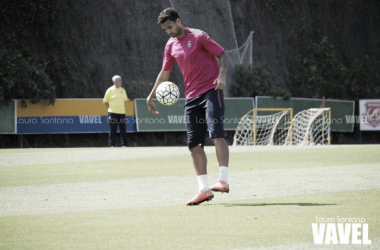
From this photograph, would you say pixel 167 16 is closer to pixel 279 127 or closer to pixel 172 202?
pixel 172 202

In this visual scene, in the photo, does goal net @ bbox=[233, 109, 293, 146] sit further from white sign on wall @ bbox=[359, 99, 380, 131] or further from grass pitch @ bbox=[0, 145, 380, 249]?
grass pitch @ bbox=[0, 145, 380, 249]

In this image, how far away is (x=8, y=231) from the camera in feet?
22.2

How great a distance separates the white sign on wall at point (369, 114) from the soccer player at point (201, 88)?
988 inches

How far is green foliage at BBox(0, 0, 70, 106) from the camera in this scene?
26.4 meters

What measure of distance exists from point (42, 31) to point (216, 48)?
67.8 feet

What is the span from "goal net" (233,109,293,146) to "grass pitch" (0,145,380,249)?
12.9 meters

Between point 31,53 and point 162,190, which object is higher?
point 31,53

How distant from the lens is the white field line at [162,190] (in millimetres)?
8672

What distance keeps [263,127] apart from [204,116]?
20.6 m

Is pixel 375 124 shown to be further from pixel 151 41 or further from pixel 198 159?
pixel 198 159

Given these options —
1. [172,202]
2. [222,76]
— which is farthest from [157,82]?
[172,202]

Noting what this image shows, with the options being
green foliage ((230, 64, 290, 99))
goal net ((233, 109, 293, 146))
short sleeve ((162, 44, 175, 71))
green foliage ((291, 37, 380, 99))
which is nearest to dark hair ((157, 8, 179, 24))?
short sleeve ((162, 44, 175, 71))

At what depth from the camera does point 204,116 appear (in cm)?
915

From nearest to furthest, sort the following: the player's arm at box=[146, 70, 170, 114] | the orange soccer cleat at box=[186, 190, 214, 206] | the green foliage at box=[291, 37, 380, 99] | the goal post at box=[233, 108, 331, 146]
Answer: the orange soccer cleat at box=[186, 190, 214, 206], the player's arm at box=[146, 70, 170, 114], the goal post at box=[233, 108, 331, 146], the green foliage at box=[291, 37, 380, 99]
